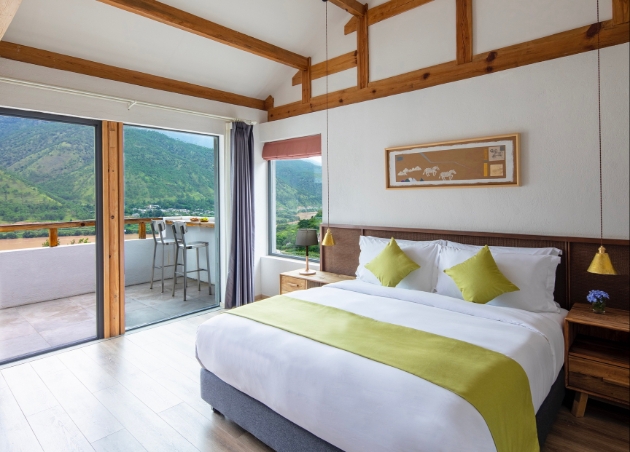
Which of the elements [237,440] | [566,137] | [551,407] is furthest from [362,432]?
[566,137]

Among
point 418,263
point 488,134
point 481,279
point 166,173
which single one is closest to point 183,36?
point 166,173

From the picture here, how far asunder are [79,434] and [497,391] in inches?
86.6

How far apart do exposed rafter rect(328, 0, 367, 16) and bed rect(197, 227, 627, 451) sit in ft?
8.03

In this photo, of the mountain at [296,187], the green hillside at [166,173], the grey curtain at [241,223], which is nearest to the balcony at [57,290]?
the green hillside at [166,173]

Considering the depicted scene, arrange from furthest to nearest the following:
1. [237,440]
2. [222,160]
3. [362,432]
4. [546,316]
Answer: [222,160] → [546,316] → [237,440] → [362,432]

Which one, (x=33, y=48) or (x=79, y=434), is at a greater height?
(x=33, y=48)

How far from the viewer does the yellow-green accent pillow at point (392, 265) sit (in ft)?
9.97

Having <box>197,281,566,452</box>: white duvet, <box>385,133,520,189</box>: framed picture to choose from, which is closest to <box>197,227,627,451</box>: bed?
<box>197,281,566,452</box>: white duvet

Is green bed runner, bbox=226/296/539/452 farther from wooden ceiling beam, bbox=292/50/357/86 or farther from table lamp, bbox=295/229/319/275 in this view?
wooden ceiling beam, bbox=292/50/357/86

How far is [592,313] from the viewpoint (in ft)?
6.21

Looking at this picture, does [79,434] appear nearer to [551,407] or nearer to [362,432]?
[362,432]

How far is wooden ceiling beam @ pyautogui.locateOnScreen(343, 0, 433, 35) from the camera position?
133 inches

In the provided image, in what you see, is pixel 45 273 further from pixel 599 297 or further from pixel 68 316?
pixel 599 297

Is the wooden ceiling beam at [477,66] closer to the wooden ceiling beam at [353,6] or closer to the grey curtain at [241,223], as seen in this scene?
the wooden ceiling beam at [353,6]
